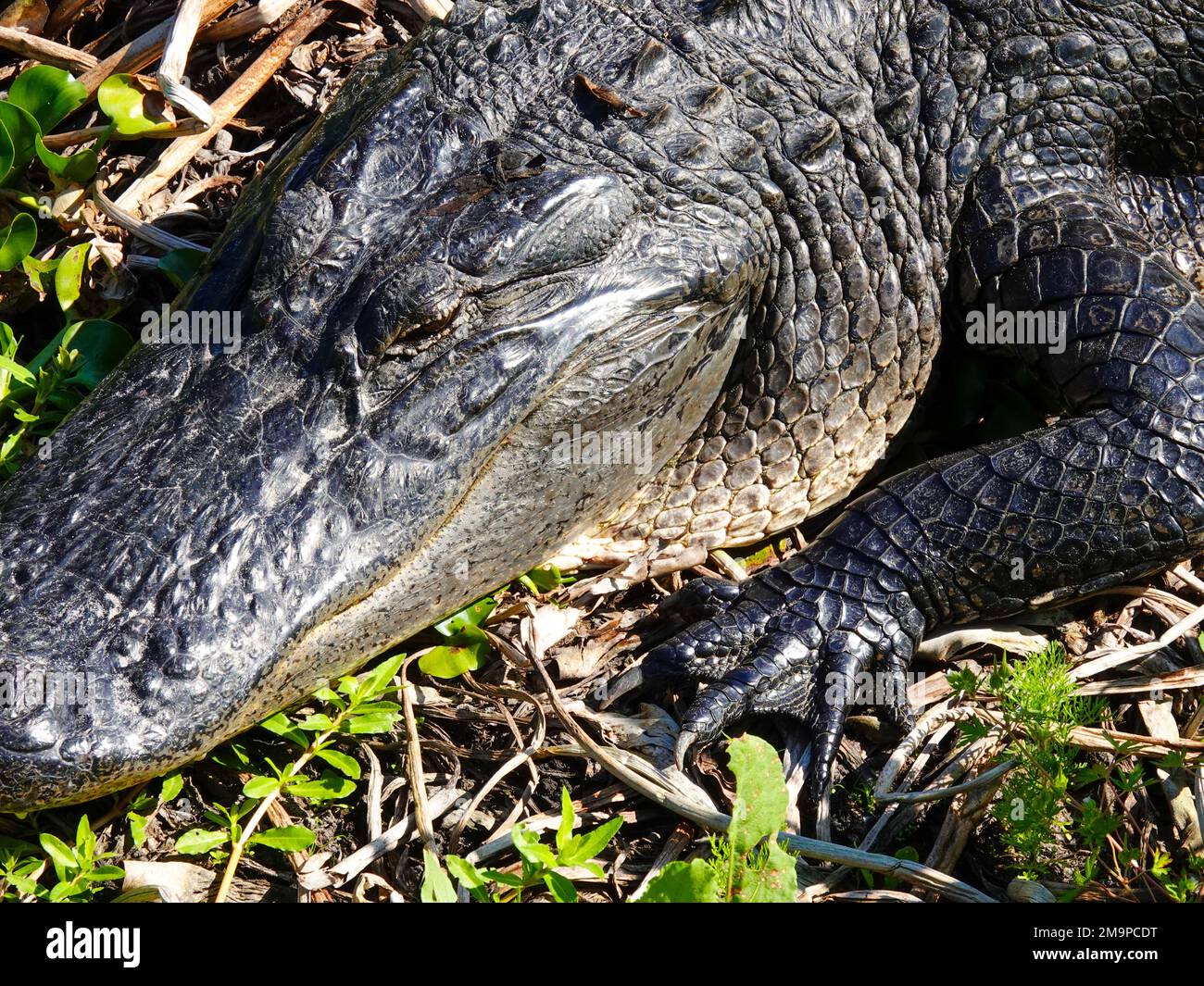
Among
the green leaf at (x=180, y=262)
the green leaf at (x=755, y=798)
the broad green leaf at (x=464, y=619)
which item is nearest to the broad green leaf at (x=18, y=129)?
the green leaf at (x=180, y=262)

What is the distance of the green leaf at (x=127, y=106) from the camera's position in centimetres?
381

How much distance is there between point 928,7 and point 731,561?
1721 mm

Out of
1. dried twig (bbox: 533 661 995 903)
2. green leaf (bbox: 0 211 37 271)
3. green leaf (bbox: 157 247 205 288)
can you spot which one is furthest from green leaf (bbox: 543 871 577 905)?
green leaf (bbox: 0 211 37 271)

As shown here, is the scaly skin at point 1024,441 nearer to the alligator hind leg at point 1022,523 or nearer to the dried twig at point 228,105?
the alligator hind leg at point 1022,523

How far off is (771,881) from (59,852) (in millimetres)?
1511

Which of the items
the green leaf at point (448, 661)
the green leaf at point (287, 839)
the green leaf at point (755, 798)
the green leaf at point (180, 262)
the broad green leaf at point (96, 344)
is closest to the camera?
the green leaf at point (755, 798)

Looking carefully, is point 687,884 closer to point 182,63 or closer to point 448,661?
point 448,661

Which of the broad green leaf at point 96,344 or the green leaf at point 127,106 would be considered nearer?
the broad green leaf at point 96,344

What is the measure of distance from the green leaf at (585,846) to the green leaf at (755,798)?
0.26 meters

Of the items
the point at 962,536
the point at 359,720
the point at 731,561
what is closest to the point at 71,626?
the point at 359,720

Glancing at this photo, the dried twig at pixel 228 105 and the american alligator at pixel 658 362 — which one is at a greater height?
the dried twig at pixel 228 105

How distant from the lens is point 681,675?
10.2ft
